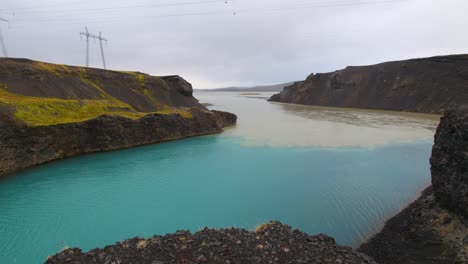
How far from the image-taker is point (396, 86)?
60344mm

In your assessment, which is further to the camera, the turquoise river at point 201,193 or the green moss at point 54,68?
the green moss at point 54,68

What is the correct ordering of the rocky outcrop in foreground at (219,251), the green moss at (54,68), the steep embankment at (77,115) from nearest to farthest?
the rocky outcrop in foreground at (219,251), the steep embankment at (77,115), the green moss at (54,68)

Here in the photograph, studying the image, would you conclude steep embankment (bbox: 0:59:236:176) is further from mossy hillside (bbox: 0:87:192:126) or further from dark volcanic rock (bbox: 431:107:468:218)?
dark volcanic rock (bbox: 431:107:468:218)

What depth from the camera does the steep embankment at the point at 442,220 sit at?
621 centimetres

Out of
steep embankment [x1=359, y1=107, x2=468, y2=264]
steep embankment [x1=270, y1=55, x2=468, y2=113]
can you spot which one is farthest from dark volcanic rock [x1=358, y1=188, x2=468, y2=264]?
steep embankment [x1=270, y1=55, x2=468, y2=113]

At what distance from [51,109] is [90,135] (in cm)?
341

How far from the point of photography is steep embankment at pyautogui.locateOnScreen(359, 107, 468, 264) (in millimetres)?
6215

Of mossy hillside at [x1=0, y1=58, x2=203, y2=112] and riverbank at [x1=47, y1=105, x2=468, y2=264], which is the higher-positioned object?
mossy hillside at [x1=0, y1=58, x2=203, y2=112]

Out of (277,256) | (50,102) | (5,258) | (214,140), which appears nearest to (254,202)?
(277,256)

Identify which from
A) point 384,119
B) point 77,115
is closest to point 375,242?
point 77,115

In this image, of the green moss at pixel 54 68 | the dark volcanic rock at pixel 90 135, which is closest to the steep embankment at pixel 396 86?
the dark volcanic rock at pixel 90 135

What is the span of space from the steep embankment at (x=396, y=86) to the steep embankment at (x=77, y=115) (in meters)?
46.7

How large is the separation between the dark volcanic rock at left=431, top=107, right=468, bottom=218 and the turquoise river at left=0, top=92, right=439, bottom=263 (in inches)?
98.9

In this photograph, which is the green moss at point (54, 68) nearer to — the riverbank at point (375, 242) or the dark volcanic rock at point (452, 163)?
the riverbank at point (375, 242)
